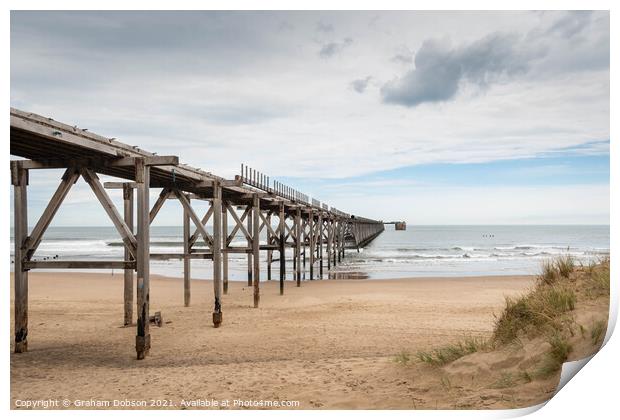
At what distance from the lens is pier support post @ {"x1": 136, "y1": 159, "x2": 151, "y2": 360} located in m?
8.08

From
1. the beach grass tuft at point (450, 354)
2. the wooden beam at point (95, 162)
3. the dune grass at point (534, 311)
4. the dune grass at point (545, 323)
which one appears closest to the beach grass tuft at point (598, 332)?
the dune grass at point (545, 323)

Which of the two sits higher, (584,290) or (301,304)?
(584,290)

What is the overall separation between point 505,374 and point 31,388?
5.87m

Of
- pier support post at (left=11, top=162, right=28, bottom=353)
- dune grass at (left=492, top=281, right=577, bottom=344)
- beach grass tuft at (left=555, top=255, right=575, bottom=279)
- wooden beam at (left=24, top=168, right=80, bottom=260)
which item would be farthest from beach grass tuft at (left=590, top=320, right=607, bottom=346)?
pier support post at (left=11, top=162, right=28, bottom=353)

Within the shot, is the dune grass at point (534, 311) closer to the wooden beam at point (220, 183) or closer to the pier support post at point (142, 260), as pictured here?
the pier support post at point (142, 260)

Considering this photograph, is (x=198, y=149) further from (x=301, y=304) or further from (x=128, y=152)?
(x=301, y=304)

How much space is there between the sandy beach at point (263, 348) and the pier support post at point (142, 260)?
1.28ft

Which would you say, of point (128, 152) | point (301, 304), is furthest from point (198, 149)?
point (301, 304)

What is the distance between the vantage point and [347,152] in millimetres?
10781

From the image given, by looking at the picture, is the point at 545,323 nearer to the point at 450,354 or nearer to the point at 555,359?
the point at 555,359

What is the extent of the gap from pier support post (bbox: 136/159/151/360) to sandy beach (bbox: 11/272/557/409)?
0.39m

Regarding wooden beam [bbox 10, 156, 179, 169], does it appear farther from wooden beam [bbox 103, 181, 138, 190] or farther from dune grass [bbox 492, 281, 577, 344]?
dune grass [bbox 492, 281, 577, 344]

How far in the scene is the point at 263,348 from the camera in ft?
29.5

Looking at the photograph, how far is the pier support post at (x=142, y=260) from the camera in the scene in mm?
8078
